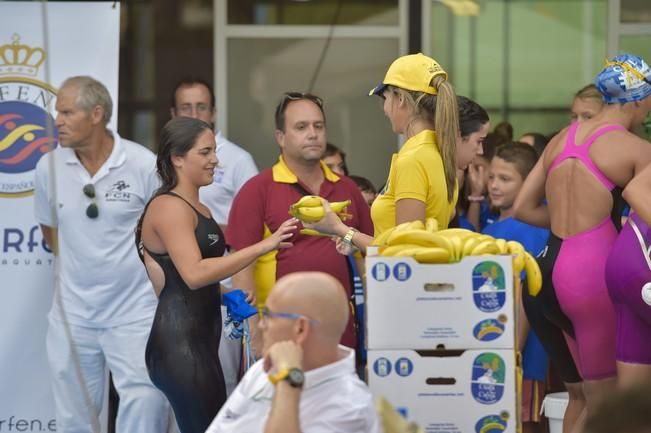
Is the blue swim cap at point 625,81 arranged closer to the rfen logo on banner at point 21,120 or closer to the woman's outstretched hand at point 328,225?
the woman's outstretched hand at point 328,225

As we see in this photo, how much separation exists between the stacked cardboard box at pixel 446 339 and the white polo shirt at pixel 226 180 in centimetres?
270

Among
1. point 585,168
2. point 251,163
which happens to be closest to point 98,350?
point 251,163

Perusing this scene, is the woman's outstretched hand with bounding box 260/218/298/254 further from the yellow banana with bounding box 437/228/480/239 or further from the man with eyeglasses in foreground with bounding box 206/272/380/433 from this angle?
the man with eyeglasses in foreground with bounding box 206/272/380/433

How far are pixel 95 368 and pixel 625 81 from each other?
9.06ft

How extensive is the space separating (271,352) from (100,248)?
2.75 meters

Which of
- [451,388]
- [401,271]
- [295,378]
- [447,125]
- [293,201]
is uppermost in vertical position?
[447,125]

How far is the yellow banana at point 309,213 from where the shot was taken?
14.8 ft

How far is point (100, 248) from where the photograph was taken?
6211 millimetres

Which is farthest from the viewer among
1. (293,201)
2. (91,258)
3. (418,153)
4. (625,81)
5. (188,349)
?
(91,258)

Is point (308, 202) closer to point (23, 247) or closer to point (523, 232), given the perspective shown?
point (523, 232)

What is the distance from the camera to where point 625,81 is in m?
4.88

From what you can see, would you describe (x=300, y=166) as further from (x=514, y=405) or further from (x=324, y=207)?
(x=514, y=405)

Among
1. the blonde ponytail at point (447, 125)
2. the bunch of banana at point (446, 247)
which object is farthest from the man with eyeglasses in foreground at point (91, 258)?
the bunch of banana at point (446, 247)

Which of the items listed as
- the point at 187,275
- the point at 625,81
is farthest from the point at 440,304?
the point at 625,81
